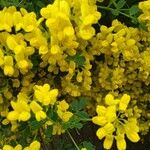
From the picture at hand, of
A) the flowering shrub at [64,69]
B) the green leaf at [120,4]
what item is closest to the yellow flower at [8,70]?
the flowering shrub at [64,69]

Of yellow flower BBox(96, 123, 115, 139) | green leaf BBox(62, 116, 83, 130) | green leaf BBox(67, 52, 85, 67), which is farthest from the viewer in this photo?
green leaf BBox(67, 52, 85, 67)

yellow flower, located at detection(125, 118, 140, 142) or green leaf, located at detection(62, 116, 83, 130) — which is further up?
yellow flower, located at detection(125, 118, 140, 142)

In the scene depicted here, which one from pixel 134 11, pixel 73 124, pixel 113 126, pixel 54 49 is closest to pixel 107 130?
pixel 113 126

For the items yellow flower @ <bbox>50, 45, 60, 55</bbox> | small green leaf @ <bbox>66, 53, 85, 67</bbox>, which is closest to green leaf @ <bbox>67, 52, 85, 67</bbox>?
small green leaf @ <bbox>66, 53, 85, 67</bbox>

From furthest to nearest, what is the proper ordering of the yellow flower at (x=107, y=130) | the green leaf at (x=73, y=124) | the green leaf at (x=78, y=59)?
the green leaf at (x=78, y=59) < the green leaf at (x=73, y=124) < the yellow flower at (x=107, y=130)

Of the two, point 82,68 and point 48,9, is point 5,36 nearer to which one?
point 48,9

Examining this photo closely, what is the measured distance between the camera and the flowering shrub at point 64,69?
123 centimetres

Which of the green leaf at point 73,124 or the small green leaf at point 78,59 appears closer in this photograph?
the green leaf at point 73,124

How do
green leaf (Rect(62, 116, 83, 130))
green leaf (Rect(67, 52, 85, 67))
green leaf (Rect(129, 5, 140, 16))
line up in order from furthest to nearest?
1. green leaf (Rect(129, 5, 140, 16))
2. green leaf (Rect(67, 52, 85, 67))
3. green leaf (Rect(62, 116, 83, 130))

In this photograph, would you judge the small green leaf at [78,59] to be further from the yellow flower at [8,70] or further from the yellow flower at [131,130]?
the yellow flower at [131,130]

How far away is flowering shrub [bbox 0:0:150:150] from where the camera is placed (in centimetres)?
123

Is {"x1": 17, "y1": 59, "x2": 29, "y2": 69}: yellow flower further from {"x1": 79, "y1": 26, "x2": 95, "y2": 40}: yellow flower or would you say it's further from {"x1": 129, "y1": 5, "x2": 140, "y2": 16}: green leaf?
{"x1": 129, "y1": 5, "x2": 140, "y2": 16}: green leaf

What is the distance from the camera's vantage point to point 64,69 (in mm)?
1460

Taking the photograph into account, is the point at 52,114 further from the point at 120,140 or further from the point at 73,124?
the point at 120,140
